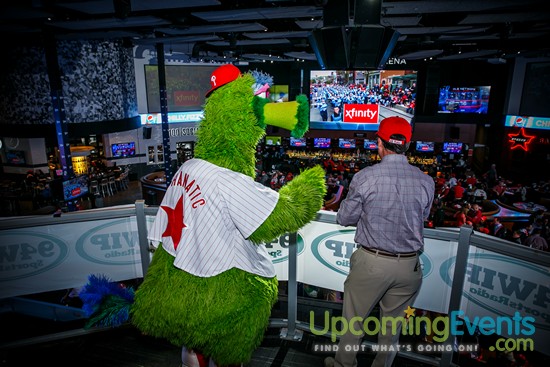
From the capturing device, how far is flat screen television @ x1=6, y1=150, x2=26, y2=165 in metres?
14.5

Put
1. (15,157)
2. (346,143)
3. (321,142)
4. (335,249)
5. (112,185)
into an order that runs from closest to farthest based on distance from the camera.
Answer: (335,249)
(15,157)
(112,185)
(346,143)
(321,142)

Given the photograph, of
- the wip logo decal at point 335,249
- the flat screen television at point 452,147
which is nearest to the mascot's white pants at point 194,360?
the wip logo decal at point 335,249

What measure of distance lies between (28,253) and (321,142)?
16.1 m

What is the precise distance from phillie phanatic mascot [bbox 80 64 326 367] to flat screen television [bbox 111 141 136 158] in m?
16.3

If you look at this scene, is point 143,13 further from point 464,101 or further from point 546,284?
point 464,101

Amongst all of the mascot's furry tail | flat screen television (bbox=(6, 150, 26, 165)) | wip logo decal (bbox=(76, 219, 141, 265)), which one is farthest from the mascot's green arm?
flat screen television (bbox=(6, 150, 26, 165))

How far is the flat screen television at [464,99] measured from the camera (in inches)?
Answer: 617

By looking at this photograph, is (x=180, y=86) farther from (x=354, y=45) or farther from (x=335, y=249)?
(x=335, y=249)

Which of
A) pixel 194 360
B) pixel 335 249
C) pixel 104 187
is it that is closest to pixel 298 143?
pixel 104 187

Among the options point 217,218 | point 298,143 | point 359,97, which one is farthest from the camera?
point 298,143

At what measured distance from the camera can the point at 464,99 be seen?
15.8 m

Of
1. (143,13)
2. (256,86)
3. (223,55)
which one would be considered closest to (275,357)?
(256,86)

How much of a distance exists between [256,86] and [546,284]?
6.34 ft

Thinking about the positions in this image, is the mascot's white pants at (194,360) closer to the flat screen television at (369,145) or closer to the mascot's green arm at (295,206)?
the mascot's green arm at (295,206)
